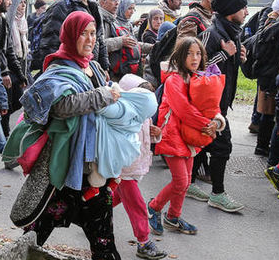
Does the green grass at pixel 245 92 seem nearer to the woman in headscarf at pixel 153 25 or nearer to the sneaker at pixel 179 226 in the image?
the woman in headscarf at pixel 153 25

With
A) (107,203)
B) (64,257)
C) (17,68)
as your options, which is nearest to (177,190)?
(107,203)

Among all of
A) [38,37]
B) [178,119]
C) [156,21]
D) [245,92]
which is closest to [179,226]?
[178,119]

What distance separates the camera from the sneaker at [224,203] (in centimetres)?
588

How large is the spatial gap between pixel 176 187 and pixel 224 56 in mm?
1517

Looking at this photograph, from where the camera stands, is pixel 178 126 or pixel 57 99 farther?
pixel 178 126

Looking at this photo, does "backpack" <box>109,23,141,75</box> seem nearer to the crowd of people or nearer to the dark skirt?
the crowd of people

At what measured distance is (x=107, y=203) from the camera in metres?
3.87

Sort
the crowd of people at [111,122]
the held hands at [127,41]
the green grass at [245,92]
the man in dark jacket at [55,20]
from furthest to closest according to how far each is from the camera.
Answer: the green grass at [245,92] → the held hands at [127,41] → the man in dark jacket at [55,20] → the crowd of people at [111,122]

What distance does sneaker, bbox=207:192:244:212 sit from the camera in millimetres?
5875

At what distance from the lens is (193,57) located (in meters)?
5.06

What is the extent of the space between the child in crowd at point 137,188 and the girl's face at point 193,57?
0.79 m

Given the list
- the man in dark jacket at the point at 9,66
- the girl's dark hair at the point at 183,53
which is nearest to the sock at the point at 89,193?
the girl's dark hair at the point at 183,53

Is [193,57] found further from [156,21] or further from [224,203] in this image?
[156,21]

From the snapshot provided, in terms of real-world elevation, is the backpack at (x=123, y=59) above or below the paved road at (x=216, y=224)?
above
